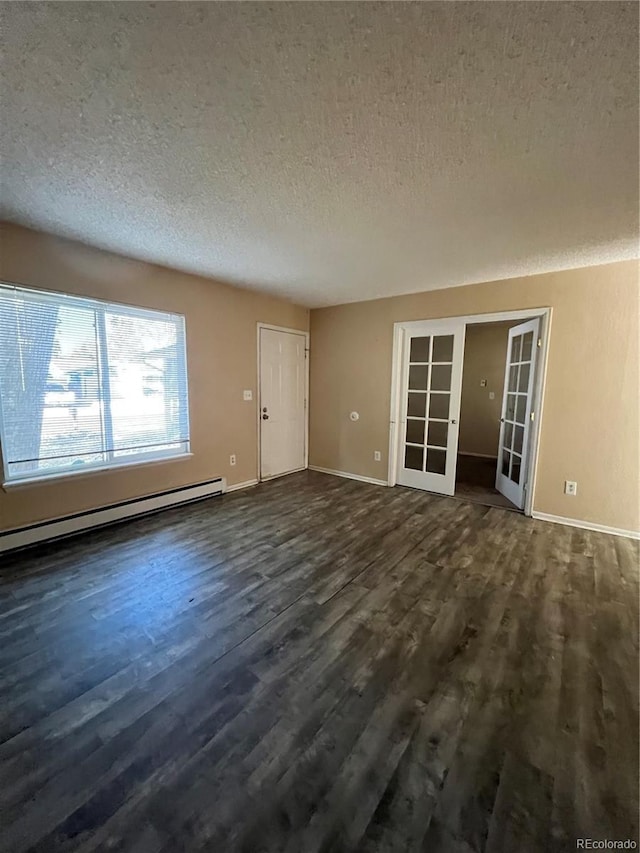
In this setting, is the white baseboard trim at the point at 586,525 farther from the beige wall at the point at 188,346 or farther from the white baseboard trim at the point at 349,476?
the beige wall at the point at 188,346

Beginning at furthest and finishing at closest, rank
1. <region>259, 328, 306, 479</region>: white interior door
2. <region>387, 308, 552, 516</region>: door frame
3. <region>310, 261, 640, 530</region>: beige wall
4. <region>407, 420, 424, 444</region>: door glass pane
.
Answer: <region>259, 328, 306, 479</region>: white interior door
<region>407, 420, 424, 444</region>: door glass pane
<region>387, 308, 552, 516</region>: door frame
<region>310, 261, 640, 530</region>: beige wall

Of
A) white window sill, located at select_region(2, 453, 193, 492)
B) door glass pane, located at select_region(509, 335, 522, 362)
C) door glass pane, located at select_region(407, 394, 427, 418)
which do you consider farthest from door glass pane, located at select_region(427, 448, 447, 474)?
white window sill, located at select_region(2, 453, 193, 492)

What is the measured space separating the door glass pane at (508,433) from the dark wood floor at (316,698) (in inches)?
62.8

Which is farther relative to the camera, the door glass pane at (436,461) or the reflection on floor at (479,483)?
the door glass pane at (436,461)

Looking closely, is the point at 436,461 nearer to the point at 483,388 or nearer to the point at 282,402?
the point at 282,402

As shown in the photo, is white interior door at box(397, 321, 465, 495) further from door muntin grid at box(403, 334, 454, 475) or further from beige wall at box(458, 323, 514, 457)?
beige wall at box(458, 323, 514, 457)

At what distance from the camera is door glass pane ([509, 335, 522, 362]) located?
13.1ft

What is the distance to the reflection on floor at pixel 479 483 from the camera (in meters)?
4.04

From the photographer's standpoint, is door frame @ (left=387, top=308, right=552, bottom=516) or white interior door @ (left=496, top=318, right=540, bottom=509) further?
white interior door @ (left=496, top=318, right=540, bottom=509)

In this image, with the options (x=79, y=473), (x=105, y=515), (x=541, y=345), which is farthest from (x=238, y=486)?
(x=541, y=345)

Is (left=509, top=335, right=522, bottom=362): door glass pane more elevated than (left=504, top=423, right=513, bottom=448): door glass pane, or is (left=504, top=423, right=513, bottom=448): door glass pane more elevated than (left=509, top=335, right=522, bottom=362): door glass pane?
(left=509, top=335, right=522, bottom=362): door glass pane

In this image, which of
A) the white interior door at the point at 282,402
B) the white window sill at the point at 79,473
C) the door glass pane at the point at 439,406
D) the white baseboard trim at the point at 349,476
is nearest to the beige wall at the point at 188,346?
the white window sill at the point at 79,473

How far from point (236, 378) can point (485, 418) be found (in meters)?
4.51

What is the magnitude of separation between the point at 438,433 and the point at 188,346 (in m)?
3.04
